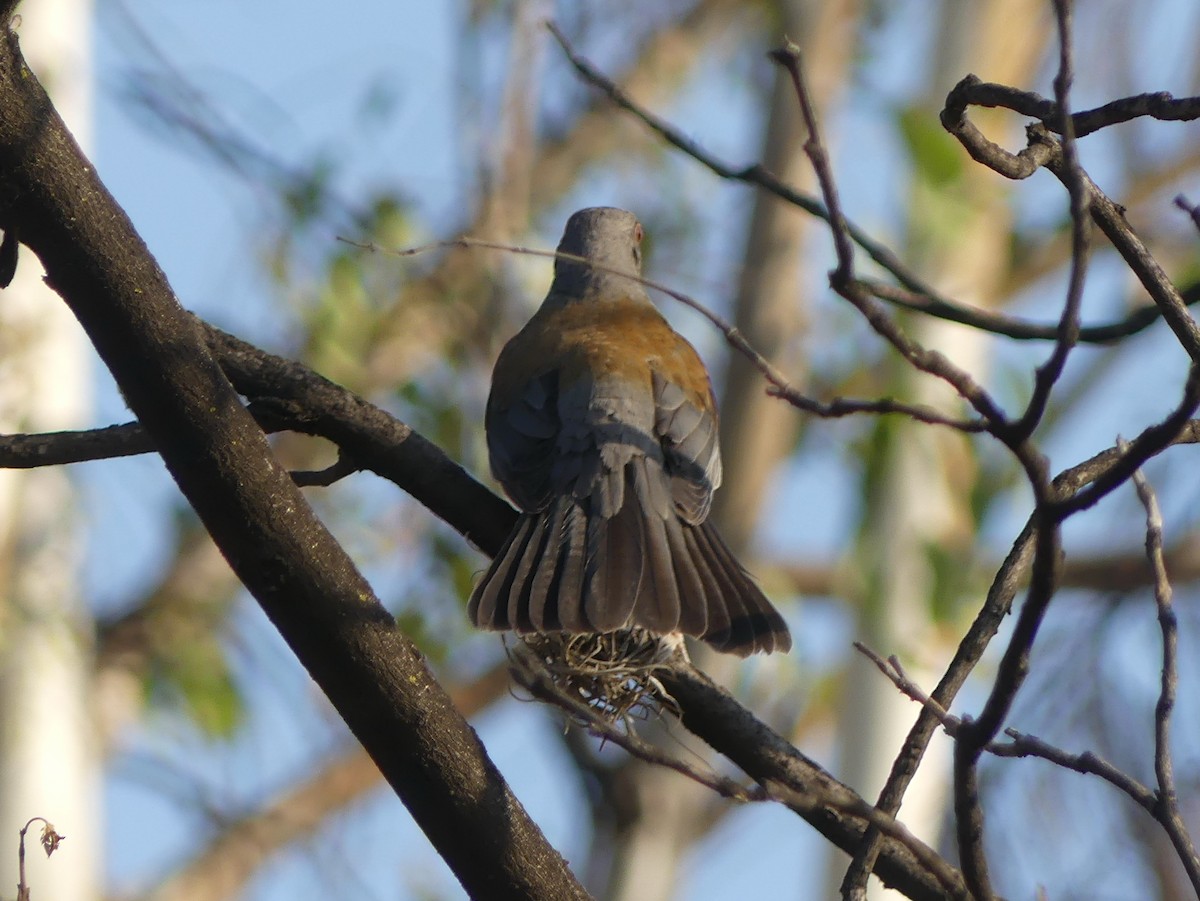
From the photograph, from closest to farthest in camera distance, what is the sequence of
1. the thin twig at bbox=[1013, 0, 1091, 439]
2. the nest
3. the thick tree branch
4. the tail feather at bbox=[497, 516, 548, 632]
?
the thin twig at bbox=[1013, 0, 1091, 439]
the thick tree branch
the nest
the tail feather at bbox=[497, 516, 548, 632]

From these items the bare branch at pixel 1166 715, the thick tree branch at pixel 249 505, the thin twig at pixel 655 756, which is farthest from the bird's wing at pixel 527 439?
the bare branch at pixel 1166 715

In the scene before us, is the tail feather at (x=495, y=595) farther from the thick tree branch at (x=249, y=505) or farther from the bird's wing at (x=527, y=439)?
the thick tree branch at (x=249, y=505)

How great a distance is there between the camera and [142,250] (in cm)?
236

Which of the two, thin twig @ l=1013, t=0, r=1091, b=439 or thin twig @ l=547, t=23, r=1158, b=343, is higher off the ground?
thin twig @ l=547, t=23, r=1158, b=343

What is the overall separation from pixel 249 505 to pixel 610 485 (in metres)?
1.61

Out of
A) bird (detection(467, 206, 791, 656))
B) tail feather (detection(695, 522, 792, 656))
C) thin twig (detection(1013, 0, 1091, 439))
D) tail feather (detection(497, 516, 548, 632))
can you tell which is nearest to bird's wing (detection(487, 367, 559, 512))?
bird (detection(467, 206, 791, 656))

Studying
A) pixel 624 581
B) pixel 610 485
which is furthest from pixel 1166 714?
→ pixel 610 485

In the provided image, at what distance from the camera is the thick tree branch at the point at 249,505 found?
232cm

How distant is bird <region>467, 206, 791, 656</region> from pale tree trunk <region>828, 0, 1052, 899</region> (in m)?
2.02

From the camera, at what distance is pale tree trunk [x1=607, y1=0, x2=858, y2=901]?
754 centimetres

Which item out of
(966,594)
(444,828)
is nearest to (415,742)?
(444,828)

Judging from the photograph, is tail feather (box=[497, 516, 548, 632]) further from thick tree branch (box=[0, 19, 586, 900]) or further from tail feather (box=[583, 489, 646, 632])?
thick tree branch (box=[0, 19, 586, 900])

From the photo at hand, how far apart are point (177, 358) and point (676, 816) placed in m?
5.66

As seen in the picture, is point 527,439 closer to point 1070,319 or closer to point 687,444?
point 687,444
